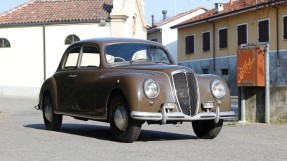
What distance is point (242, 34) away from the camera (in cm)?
3694

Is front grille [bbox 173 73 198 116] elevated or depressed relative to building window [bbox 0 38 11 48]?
depressed

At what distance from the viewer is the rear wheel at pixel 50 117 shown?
11539 mm

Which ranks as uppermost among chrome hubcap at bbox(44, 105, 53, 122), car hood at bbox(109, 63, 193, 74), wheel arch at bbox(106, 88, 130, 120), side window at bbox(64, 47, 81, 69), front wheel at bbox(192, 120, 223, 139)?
side window at bbox(64, 47, 81, 69)

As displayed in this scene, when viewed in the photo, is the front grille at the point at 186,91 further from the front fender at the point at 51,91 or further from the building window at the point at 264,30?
the building window at the point at 264,30

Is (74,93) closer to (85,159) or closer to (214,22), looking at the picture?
(85,159)

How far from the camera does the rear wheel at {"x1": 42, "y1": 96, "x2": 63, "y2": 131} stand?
11.5 m

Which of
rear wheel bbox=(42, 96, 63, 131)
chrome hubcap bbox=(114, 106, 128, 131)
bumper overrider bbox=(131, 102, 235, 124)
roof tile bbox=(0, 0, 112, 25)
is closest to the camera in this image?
bumper overrider bbox=(131, 102, 235, 124)

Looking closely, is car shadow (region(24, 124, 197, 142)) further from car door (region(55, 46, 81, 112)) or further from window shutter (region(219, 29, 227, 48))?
window shutter (region(219, 29, 227, 48))

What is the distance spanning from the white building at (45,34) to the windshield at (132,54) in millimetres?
25639

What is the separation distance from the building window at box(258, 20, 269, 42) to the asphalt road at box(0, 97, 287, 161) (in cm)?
2277

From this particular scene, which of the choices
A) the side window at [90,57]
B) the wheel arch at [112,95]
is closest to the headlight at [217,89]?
the wheel arch at [112,95]

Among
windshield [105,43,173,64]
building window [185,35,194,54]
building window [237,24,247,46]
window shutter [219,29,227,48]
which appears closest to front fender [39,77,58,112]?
windshield [105,43,173,64]

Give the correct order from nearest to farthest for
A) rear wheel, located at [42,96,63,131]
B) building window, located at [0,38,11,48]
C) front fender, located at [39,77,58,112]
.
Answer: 1. front fender, located at [39,77,58,112]
2. rear wheel, located at [42,96,63,131]
3. building window, located at [0,38,11,48]

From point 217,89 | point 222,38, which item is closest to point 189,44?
point 222,38
